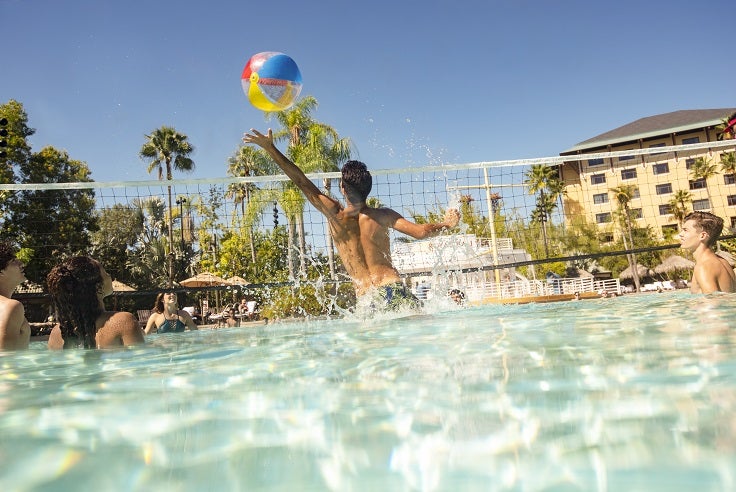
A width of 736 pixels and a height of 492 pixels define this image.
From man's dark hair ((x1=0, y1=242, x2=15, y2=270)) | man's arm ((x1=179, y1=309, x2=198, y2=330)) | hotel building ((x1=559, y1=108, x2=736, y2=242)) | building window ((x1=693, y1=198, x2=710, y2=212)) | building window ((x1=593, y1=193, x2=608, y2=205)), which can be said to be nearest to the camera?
man's dark hair ((x1=0, y1=242, x2=15, y2=270))

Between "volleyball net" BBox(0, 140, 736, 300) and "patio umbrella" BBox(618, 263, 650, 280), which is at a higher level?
"volleyball net" BBox(0, 140, 736, 300)

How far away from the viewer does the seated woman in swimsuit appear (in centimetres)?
788

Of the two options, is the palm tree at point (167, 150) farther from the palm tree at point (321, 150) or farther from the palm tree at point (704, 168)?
the palm tree at point (704, 168)

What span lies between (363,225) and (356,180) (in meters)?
0.42

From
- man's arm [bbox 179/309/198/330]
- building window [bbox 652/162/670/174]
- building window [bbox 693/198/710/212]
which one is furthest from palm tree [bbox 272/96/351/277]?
building window [bbox 693/198/710/212]

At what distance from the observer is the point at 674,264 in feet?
128

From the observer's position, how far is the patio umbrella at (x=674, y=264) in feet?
125

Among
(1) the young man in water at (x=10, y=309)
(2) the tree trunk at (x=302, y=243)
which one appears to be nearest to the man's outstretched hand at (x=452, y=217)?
(2) the tree trunk at (x=302, y=243)

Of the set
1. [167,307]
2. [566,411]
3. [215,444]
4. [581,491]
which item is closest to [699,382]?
[566,411]

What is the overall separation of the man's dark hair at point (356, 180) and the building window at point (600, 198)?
5105 cm

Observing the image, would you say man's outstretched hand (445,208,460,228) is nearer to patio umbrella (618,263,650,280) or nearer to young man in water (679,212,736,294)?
young man in water (679,212,736,294)

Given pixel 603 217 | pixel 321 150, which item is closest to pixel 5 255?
pixel 321 150

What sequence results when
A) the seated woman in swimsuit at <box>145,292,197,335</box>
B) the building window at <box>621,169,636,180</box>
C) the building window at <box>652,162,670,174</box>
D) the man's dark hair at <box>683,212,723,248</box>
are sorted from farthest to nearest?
1. the building window at <box>621,169,636,180</box>
2. the building window at <box>652,162,670,174</box>
3. the seated woman in swimsuit at <box>145,292,197,335</box>
4. the man's dark hair at <box>683,212,723,248</box>

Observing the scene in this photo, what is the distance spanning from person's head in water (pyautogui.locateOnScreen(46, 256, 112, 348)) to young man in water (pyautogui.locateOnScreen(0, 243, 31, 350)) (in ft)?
1.13
